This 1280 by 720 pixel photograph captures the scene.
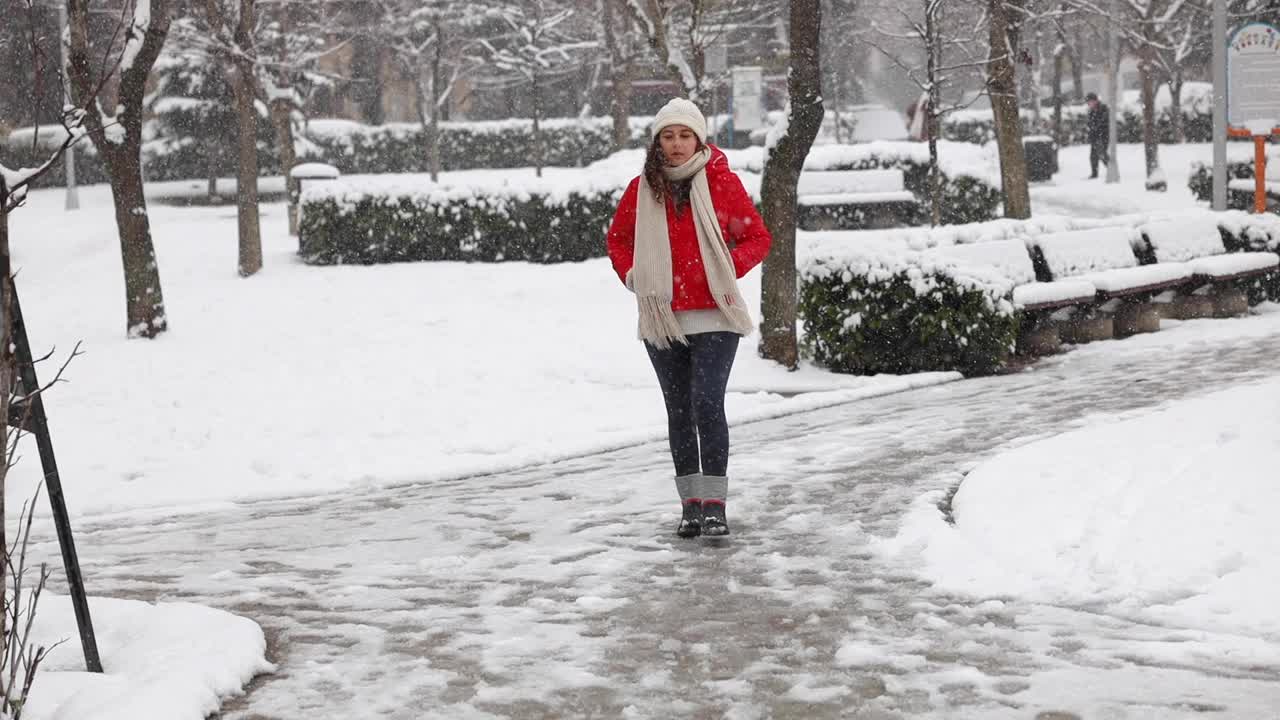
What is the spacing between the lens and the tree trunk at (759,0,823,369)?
37.8 ft

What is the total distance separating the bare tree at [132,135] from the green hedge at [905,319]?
645 centimetres

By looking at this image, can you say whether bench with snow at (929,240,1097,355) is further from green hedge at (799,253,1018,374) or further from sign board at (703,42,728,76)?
sign board at (703,42,728,76)

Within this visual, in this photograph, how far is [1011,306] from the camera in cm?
1180

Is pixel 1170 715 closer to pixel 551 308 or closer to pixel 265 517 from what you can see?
pixel 265 517

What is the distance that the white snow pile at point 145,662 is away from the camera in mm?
4285

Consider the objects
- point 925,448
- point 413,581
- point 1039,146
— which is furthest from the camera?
point 1039,146

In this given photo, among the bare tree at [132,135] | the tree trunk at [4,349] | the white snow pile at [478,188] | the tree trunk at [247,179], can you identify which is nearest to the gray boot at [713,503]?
the tree trunk at [4,349]

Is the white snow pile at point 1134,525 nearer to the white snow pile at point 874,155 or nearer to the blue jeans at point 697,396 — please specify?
the blue jeans at point 697,396

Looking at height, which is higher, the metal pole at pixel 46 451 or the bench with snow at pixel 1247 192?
the bench with snow at pixel 1247 192

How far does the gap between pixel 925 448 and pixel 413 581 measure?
11.9 feet

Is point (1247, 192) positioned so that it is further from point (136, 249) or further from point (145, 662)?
point (145, 662)

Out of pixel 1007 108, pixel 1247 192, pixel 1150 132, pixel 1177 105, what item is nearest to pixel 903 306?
pixel 1007 108

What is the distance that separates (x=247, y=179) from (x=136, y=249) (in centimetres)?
623

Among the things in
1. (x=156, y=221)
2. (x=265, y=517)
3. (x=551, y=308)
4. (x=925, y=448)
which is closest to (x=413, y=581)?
(x=265, y=517)
